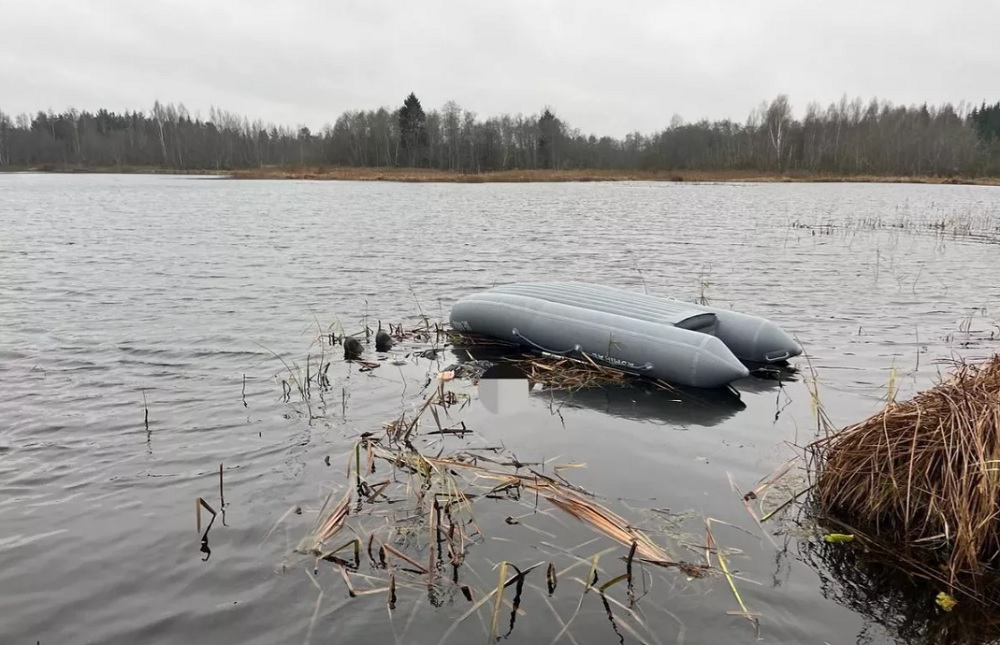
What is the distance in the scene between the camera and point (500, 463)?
16.9 feet

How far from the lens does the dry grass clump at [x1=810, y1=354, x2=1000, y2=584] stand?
3600mm

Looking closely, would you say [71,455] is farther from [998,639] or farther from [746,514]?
→ [998,639]

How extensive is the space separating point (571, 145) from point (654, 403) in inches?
3237

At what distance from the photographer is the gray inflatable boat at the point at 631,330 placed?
6930 millimetres

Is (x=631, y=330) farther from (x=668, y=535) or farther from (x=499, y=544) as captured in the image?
(x=499, y=544)

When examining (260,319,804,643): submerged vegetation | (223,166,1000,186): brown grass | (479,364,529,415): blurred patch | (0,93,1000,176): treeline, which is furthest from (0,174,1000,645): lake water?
(0,93,1000,176): treeline

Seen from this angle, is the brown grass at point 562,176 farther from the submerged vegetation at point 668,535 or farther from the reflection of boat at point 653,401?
the submerged vegetation at point 668,535

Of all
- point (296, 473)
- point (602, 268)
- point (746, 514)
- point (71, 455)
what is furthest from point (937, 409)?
point (602, 268)

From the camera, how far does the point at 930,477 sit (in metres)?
3.91

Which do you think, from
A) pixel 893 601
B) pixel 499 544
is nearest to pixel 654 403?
pixel 499 544

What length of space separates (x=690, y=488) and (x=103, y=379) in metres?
6.66

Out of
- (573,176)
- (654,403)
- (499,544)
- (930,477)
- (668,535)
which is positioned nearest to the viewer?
(930,477)

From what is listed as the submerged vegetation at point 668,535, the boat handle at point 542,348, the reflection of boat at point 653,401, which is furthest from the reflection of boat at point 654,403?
the submerged vegetation at point 668,535

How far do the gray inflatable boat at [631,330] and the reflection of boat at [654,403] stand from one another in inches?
7.3
